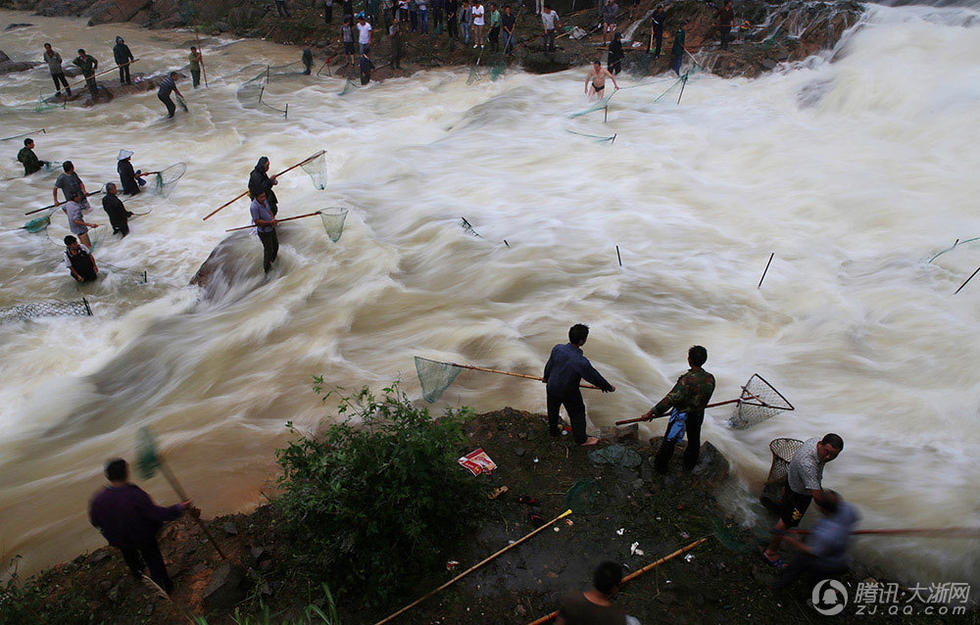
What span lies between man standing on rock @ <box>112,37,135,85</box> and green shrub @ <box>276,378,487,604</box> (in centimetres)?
2148

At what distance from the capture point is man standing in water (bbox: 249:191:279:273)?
9.57 metres

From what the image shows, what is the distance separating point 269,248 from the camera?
10016 millimetres

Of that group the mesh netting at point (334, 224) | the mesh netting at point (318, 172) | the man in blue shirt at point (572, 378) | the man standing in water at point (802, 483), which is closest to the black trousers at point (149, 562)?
the man in blue shirt at point (572, 378)

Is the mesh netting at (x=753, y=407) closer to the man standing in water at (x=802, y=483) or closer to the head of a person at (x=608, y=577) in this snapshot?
the man standing in water at (x=802, y=483)

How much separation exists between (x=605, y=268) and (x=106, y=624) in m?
8.05

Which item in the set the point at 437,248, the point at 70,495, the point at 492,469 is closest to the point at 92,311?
the point at 70,495

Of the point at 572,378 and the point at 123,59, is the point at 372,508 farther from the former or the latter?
the point at 123,59

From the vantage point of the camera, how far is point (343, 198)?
42.0 ft

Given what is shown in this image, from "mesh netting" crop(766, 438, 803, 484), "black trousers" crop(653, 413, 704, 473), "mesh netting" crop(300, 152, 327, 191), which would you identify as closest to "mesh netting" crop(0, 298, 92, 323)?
"mesh netting" crop(300, 152, 327, 191)

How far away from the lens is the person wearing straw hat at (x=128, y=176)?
1295cm

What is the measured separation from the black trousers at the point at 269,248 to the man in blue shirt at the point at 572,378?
6243mm

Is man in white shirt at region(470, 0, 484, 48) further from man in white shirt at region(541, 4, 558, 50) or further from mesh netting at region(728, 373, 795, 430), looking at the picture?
mesh netting at region(728, 373, 795, 430)

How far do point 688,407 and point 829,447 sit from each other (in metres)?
1.15

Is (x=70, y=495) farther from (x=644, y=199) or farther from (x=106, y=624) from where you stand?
(x=644, y=199)
